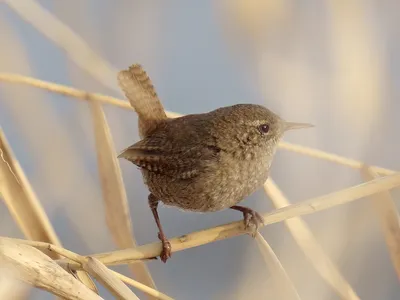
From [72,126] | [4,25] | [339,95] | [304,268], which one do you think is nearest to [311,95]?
[339,95]

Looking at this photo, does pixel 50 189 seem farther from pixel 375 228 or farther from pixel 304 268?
pixel 375 228

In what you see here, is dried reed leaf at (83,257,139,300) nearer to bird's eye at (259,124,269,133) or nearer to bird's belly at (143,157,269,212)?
bird's belly at (143,157,269,212)

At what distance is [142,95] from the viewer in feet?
4.31

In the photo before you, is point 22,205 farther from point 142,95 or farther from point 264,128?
point 264,128

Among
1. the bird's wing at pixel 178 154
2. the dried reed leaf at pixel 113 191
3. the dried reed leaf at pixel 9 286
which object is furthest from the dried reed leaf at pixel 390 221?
the dried reed leaf at pixel 9 286

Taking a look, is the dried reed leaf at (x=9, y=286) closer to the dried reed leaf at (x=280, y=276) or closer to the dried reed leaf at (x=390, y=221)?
the dried reed leaf at (x=280, y=276)

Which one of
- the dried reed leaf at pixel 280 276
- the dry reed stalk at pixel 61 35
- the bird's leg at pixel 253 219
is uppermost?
the dry reed stalk at pixel 61 35

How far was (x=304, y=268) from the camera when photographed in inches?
56.8

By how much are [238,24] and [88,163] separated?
2.23 feet

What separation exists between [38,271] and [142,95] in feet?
2.06

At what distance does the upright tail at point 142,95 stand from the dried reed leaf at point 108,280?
1.74 ft

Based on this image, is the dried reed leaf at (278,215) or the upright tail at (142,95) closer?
the dried reed leaf at (278,215)

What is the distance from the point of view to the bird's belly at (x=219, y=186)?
116 centimetres

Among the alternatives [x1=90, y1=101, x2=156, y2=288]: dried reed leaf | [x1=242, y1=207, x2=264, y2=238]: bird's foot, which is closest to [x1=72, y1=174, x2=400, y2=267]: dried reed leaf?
[x1=242, y1=207, x2=264, y2=238]: bird's foot
